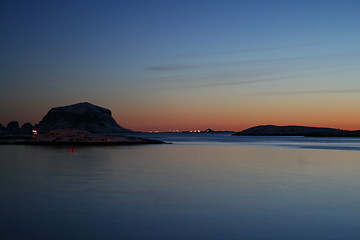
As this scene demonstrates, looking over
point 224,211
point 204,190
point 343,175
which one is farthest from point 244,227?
point 343,175

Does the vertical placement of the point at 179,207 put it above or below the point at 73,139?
below

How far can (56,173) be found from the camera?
24.0 meters

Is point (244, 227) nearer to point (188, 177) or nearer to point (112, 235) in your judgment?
point (112, 235)

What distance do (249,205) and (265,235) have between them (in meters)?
4.15

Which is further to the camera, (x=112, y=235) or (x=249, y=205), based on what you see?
(x=249, y=205)

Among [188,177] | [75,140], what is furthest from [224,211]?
[75,140]

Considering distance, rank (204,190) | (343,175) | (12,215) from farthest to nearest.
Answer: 1. (343,175)
2. (204,190)
3. (12,215)

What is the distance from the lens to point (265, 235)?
31.2 feet

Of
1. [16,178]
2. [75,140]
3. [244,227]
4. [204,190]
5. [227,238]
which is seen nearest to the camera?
[227,238]

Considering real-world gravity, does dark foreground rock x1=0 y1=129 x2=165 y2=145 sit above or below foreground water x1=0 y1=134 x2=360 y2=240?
above

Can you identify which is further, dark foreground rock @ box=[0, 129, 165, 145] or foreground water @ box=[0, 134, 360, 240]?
dark foreground rock @ box=[0, 129, 165, 145]

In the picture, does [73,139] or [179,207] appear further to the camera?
[73,139]

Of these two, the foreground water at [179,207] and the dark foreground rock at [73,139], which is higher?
the dark foreground rock at [73,139]

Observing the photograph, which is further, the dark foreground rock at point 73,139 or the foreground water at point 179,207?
the dark foreground rock at point 73,139
